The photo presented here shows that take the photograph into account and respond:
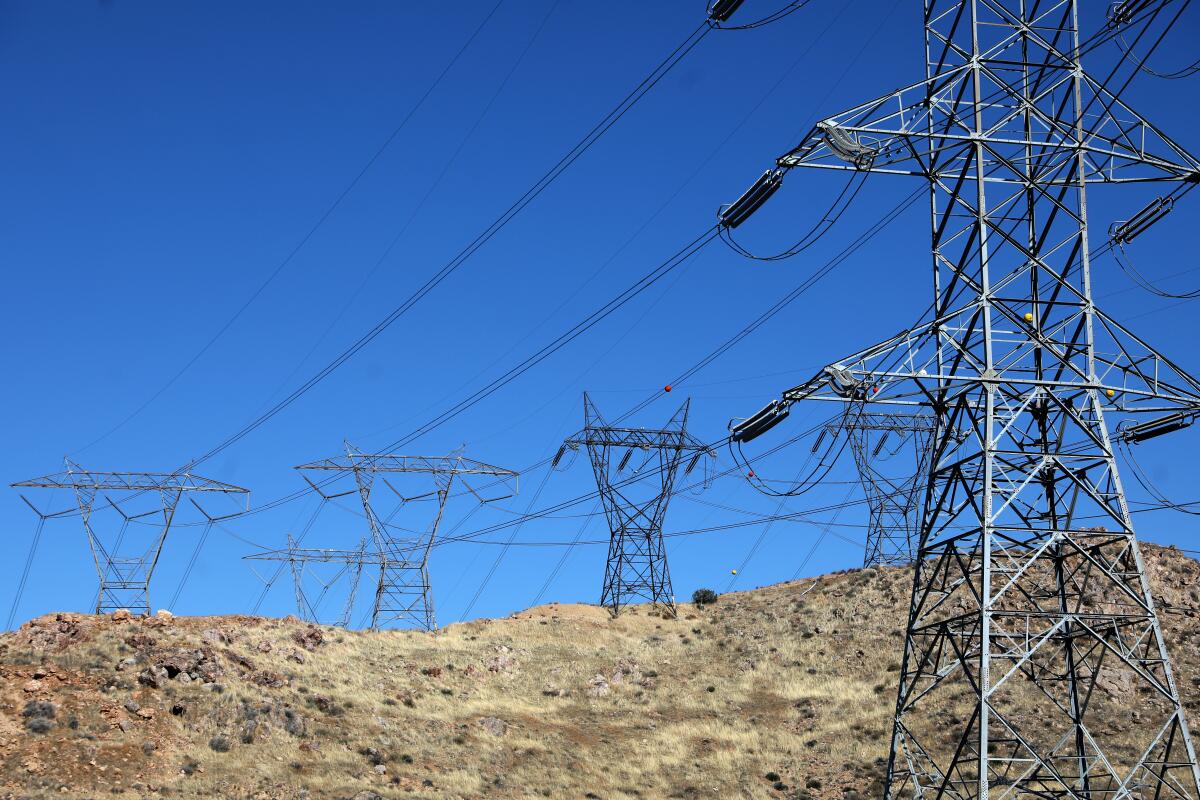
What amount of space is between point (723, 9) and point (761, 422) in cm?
962

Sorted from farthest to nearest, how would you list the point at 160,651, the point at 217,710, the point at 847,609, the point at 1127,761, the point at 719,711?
the point at 847,609
the point at 719,711
the point at 160,651
the point at 217,710
the point at 1127,761

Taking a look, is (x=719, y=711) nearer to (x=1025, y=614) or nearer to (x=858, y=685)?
(x=858, y=685)

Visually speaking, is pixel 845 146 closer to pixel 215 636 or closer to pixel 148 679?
pixel 148 679

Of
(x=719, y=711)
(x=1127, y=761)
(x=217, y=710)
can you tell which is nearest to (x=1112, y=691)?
(x=1127, y=761)

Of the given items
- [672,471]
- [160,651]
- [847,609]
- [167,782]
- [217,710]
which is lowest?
[167,782]

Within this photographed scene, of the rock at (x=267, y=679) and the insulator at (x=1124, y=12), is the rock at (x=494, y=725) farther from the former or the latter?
the insulator at (x=1124, y=12)

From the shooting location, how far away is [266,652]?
178ft

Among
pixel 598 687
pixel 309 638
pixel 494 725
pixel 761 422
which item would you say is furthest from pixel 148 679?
pixel 761 422

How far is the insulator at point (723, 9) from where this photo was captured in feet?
86.1

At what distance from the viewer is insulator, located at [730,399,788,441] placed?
2562cm

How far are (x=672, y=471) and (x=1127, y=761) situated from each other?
1275 inches

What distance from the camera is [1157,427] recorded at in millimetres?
26547

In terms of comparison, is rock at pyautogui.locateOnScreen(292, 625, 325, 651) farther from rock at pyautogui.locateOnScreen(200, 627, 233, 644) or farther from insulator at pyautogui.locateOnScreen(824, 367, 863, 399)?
insulator at pyautogui.locateOnScreen(824, 367, 863, 399)

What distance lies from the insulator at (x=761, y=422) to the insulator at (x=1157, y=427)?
8659 mm
